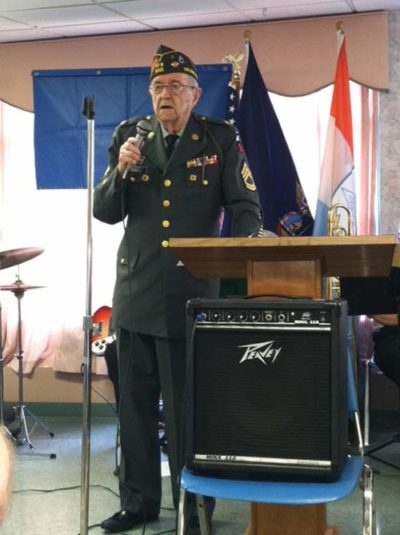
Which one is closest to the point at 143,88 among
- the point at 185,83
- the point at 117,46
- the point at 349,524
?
the point at 117,46

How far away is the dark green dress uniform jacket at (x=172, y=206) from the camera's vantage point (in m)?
2.82

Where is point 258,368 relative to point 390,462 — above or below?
above

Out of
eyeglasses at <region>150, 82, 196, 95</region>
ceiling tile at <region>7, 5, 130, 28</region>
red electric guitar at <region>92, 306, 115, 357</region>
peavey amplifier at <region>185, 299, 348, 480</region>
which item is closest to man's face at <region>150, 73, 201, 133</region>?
eyeglasses at <region>150, 82, 196, 95</region>

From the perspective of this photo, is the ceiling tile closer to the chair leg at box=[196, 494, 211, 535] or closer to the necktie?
the necktie

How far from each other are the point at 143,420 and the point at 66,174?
240 cm

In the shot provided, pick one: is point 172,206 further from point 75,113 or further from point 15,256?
point 75,113

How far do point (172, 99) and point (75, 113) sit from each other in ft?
7.78

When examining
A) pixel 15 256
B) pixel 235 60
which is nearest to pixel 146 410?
pixel 15 256

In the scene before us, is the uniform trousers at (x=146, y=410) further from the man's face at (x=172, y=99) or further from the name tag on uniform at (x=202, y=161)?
the man's face at (x=172, y=99)

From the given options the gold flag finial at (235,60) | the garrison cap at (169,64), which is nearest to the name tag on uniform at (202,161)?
the garrison cap at (169,64)

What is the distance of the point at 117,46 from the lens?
17.1 feet

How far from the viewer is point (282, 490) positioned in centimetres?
193

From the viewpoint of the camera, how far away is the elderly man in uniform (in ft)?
9.26

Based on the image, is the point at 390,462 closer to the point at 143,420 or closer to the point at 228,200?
the point at 143,420
